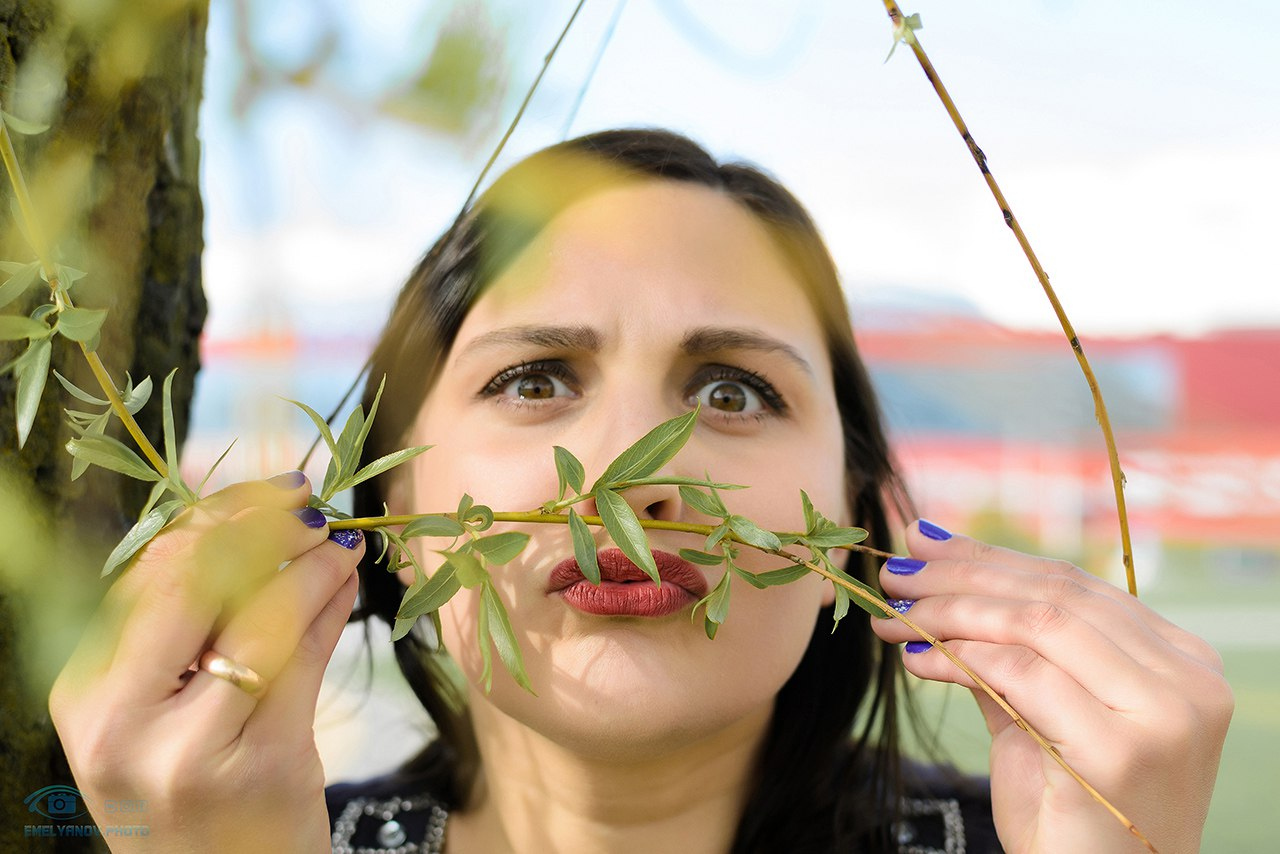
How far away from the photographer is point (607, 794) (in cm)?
113

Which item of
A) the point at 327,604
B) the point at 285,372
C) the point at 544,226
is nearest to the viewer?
the point at 285,372

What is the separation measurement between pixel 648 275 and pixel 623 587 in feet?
1.03

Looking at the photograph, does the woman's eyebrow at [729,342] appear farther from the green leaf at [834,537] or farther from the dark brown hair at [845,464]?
the green leaf at [834,537]

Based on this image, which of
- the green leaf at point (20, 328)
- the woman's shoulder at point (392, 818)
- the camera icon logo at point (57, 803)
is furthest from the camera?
the woman's shoulder at point (392, 818)

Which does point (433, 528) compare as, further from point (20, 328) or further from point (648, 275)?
point (648, 275)

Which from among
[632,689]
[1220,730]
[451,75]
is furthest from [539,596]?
Answer: [1220,730]

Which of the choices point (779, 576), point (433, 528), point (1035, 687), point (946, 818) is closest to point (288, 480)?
point (433, 528)

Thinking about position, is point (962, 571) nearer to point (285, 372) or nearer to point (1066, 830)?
point (1066, 830)

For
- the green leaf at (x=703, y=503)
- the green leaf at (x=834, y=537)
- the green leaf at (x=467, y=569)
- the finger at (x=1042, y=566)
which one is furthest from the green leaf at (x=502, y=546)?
the finger at (x=1042, y=566)

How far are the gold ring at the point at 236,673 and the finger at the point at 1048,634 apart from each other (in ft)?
1.76

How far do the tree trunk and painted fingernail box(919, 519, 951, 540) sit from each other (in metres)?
0.80

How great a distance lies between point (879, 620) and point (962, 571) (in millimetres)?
97

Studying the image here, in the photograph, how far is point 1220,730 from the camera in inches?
34.6

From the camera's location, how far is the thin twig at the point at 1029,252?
0.78 m
